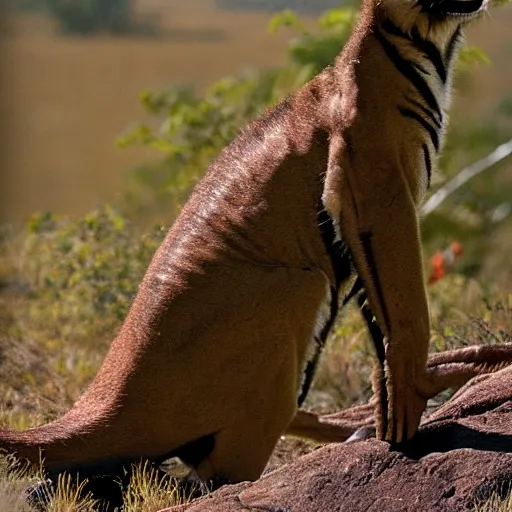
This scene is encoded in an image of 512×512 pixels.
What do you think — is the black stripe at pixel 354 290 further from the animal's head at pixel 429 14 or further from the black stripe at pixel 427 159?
the animal's head at pixel 429 14

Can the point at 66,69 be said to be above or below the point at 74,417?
above

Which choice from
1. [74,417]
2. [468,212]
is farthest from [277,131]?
[468,212]

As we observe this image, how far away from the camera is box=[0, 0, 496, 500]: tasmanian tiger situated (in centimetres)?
625

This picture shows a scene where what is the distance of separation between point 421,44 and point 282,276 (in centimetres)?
145

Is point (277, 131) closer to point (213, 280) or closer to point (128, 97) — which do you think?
point (213, 280)

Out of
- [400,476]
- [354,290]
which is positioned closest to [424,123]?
[354,290]

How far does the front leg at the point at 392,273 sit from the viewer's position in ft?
20.1

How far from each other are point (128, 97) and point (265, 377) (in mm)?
36489

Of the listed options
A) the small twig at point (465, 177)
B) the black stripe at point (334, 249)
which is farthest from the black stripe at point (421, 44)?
the small twig at point (465, 177)

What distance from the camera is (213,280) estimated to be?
6543 millimetres

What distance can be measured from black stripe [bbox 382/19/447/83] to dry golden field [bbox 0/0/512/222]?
649 inches

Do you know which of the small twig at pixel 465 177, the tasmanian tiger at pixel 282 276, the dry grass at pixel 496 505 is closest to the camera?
the dry grass at pixel 496 505

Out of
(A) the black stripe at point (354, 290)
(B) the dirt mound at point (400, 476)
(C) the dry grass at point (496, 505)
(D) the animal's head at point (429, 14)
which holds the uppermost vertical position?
(D) the animal's head at point (429, 14)

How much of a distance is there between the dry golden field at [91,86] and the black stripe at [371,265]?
17.0m
